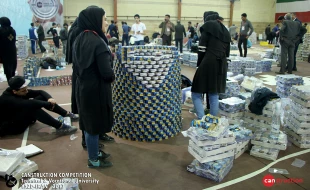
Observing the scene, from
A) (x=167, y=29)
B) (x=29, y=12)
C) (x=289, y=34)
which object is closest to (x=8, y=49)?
(x=167, y=29)

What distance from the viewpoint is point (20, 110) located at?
3.87m

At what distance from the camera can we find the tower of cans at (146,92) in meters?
3.55

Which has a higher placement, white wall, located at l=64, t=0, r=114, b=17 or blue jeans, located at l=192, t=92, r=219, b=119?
white wall, located at l=64, t=0, r=114, b=17

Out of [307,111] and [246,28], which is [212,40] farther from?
[246,28]

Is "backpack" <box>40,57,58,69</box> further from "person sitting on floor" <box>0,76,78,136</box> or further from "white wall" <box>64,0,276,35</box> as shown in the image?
"white wall" <box>64,0,276,35</box>

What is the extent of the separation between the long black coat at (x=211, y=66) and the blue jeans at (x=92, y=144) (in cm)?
167

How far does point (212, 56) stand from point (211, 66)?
5.3 inches

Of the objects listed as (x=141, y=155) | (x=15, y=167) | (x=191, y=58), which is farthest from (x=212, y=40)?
(x=191, y=58)

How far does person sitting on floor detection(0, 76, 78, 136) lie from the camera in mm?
3775

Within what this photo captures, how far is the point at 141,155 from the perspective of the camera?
134 inches

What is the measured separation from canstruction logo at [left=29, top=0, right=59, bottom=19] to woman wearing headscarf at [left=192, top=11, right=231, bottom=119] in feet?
46.0

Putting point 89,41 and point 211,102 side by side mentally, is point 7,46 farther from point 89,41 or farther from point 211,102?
point 211,102

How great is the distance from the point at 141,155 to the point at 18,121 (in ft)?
6.20

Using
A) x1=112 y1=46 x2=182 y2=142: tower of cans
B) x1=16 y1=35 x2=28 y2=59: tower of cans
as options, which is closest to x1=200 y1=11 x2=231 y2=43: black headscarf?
x1=112 y1=46 x2=182 y2=142: tower of cans
